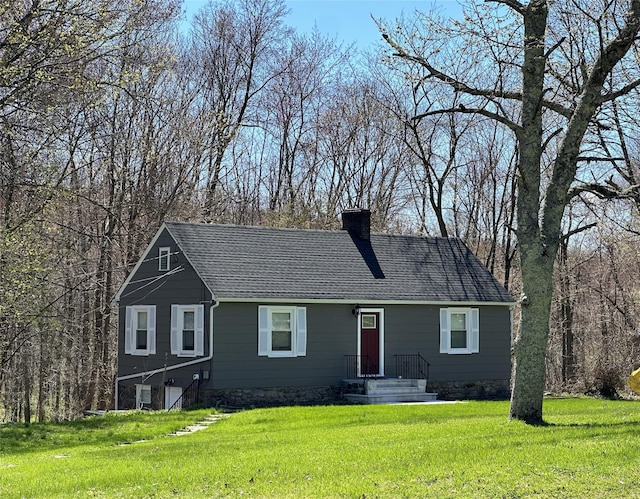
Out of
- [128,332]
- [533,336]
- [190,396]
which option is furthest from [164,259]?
[533,336]

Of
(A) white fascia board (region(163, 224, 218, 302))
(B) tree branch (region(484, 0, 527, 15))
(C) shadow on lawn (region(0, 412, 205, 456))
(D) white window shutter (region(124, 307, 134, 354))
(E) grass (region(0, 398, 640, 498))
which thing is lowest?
(C) shadow on lawn (region(0, 412, 205, 456))

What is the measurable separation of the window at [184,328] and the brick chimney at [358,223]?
21.7ft

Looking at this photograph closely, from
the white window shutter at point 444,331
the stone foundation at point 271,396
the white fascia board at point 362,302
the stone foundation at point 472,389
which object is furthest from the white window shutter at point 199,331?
the white window shutter at point 444,331

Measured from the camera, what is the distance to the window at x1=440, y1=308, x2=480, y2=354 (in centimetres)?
2752

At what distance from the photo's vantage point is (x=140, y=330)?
1052 inches

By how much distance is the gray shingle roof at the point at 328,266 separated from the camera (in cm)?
2461

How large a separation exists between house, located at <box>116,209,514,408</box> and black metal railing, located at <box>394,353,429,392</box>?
32mm

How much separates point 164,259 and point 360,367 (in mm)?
6386

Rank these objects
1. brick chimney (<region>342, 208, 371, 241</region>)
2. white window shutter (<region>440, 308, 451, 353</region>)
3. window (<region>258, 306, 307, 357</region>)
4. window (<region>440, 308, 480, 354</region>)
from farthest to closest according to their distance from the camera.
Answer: brick chimney (<region>342, 208, 371, 241</region>)
window (<region>440, 308, 480, 354</region>)
white window shutter (<region>440, 308, 451, 353</region>)
window (<region>258, 306, 307, 357</region>)

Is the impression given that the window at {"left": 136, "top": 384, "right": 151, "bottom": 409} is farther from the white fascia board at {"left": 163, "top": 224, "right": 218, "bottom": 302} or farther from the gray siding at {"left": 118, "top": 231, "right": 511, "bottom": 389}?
the white fascia board at {"left": 163, "top": 224, "right": 218, "bottom": 302}

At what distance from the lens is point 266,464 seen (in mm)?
11711

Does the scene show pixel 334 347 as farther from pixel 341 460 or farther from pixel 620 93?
pixel 341 460

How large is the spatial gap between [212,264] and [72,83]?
440 inches

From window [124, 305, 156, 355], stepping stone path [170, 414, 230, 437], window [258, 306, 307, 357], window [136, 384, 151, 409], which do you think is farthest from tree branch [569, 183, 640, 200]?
window [136, 384, 151, 409]
